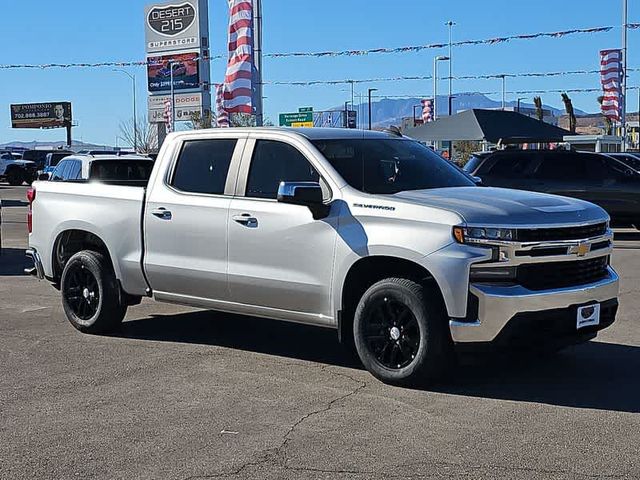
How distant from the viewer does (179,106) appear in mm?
66312

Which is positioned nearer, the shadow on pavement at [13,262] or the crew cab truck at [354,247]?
the crew cab truck at [354,247]

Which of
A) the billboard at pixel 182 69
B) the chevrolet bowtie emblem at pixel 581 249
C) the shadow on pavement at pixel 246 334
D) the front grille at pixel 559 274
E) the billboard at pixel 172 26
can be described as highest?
the billboard at pixel 172 26

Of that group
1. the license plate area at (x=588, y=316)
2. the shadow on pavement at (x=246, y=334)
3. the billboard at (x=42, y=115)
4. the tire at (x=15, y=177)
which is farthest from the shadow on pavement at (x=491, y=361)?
the billboard at (x=42, y=115)

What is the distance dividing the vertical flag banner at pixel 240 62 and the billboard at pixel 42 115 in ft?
274

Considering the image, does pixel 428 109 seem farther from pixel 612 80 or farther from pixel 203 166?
pixel 203 166

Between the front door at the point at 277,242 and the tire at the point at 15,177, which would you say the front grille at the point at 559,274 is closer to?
the front door at the point at 277,242

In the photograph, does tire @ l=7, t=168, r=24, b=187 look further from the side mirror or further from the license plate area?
the license plate area

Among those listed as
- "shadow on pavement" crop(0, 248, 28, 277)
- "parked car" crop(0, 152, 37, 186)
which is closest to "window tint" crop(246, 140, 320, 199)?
"shadow on pavement" crop(0, 248, 28, 277)

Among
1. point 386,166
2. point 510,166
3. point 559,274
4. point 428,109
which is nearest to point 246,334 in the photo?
point 386,166

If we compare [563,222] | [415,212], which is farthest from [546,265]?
[415,212]

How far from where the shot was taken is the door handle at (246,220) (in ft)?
24.8

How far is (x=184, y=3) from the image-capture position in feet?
213

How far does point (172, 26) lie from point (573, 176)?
165ft

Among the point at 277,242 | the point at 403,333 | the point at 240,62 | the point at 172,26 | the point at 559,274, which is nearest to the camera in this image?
the point at 559,274
